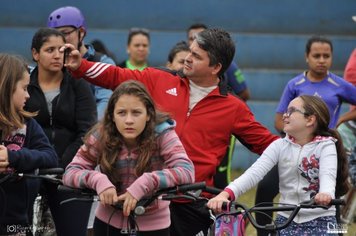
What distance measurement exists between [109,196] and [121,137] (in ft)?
1.48

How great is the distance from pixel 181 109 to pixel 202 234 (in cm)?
79

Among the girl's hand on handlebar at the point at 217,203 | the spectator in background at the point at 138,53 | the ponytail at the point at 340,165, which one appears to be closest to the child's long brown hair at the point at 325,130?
the ponytail at the point at 340,165

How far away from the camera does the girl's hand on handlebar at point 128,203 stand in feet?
17.1

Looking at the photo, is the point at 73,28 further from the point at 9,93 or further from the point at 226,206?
the point at 226,206

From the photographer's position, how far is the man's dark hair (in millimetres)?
6383

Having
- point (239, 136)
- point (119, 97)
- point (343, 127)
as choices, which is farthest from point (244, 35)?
point (119, 97)

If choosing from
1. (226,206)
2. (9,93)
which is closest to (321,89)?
(226,206)

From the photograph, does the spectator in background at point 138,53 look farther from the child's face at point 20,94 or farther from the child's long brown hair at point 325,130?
the child's face at point 20,94

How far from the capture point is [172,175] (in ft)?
17.8

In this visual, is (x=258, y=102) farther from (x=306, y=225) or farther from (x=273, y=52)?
(x=306, y=225)

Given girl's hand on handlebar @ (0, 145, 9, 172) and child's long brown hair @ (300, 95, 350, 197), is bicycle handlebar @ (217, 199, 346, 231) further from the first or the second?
girl's hand on handlebar @ (0, 145, 9, 172)

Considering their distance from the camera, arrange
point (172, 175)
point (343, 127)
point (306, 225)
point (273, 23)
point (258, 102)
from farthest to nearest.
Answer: point (273, 23)
point (258, 102)
point (343, 127)
point (306, 225)
point (172, 175)

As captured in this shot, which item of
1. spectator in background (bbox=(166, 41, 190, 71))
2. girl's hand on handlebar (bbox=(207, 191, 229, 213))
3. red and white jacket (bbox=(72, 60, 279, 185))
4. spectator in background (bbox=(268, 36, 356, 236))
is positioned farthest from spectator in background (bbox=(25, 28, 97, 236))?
spectator in background (bbox=(268, 36, 356, 236))

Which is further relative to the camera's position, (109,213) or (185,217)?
(185,217)
